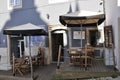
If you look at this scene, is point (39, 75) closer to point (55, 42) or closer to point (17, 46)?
point (55, 42)

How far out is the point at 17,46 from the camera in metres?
18.8

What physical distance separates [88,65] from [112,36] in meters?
2.05

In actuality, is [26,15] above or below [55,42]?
above

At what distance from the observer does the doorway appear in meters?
18.4

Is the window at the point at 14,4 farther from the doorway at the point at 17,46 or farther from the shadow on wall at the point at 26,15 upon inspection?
the doorway at the point at 17,46

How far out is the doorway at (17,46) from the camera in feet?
60.4

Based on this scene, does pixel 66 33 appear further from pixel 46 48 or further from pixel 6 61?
pixel 6 61

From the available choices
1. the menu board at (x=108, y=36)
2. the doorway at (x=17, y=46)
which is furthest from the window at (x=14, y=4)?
the menu board at (x=108, y=36)

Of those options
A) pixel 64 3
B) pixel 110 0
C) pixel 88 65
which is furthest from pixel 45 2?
pixel 88 65

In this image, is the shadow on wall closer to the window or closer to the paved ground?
the window

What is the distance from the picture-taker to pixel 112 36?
1177 cm

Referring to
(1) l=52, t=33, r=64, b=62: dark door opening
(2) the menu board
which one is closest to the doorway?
(1) l=52, t=33, r=64, b=62: dark door opening

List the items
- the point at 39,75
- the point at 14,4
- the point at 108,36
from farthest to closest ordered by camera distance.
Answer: the point at 14,4 < the point at 39,75 < the point at 108,36

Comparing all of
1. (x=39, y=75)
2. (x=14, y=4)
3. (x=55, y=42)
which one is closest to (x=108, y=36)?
(x=39, y=75)
